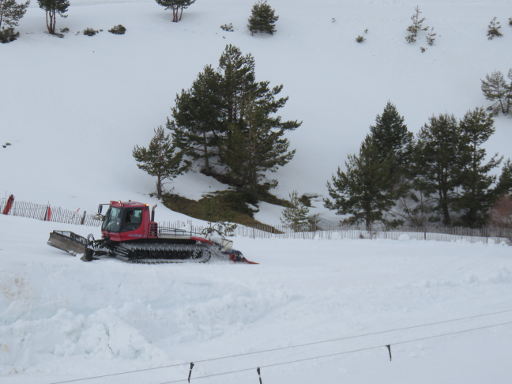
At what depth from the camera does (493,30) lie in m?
55.1

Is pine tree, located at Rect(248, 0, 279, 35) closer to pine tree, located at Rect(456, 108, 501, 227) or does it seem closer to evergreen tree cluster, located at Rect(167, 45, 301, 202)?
evergreen tree cluster, located at Rect(167, 45, 301, 202)

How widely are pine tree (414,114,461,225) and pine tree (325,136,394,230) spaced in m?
4.26

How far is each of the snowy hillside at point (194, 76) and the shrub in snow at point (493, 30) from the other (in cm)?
102

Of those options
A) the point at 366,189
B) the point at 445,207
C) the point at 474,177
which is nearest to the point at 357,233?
the point at 366,189

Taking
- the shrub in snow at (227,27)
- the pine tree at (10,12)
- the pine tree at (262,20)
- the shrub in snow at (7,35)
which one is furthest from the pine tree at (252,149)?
the pine tree at (10,12)

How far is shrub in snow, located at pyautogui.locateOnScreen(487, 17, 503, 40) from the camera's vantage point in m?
55.1

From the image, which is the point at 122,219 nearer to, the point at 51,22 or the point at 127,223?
the point at 127,223

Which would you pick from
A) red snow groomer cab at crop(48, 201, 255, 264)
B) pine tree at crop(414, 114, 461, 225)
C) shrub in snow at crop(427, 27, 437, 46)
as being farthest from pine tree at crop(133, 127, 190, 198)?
shrub in snow at crop(427, 27, 437, 46)

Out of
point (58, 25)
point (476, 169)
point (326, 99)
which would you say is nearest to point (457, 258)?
point (476, 169)

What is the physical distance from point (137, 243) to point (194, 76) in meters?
36.5

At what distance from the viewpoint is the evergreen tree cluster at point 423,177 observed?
90.2 ft

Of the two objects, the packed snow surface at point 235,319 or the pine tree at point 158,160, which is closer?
the packed snow surface at point 235,319

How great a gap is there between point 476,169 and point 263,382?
91.8 feet

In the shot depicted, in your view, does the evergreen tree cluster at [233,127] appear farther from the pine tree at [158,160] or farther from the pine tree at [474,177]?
the pine tree at [474,177]
